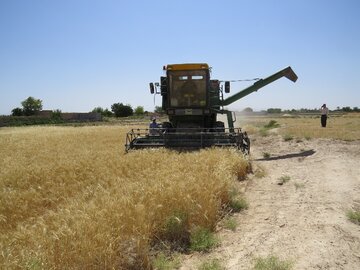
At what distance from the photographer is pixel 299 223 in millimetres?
5719

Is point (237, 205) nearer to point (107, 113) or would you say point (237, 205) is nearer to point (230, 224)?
point (230, 224)

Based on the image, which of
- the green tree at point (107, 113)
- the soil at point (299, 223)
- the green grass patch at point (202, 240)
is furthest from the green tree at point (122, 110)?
the green grass patch at point (202, 240)

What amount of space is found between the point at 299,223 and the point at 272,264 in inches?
70.0

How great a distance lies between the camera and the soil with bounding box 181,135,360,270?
4.48 m

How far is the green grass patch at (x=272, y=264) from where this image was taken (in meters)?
4.06

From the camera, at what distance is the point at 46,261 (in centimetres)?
359

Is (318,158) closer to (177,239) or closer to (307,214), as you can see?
(307,214)

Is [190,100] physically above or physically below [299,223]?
above

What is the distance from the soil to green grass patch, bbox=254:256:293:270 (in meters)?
0.11

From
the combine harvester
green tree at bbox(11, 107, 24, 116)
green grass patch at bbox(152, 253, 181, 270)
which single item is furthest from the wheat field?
green tree at bbox(11, 107, 24, 116)

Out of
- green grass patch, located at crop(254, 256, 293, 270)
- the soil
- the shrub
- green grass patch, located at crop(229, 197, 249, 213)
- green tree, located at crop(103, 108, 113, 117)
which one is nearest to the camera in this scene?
green grass patch, located at crop(254, 256, 293, 270)

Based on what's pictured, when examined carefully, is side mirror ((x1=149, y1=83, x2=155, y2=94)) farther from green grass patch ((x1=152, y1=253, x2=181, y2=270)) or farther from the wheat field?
green grass patch ((x1=152, y1=253, x2=181, y2=270))

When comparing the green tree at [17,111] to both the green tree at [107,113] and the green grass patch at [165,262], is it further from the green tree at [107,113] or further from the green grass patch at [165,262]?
the green grass patch at [165,262]

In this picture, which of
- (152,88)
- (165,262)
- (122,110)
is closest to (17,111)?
(122,110)
